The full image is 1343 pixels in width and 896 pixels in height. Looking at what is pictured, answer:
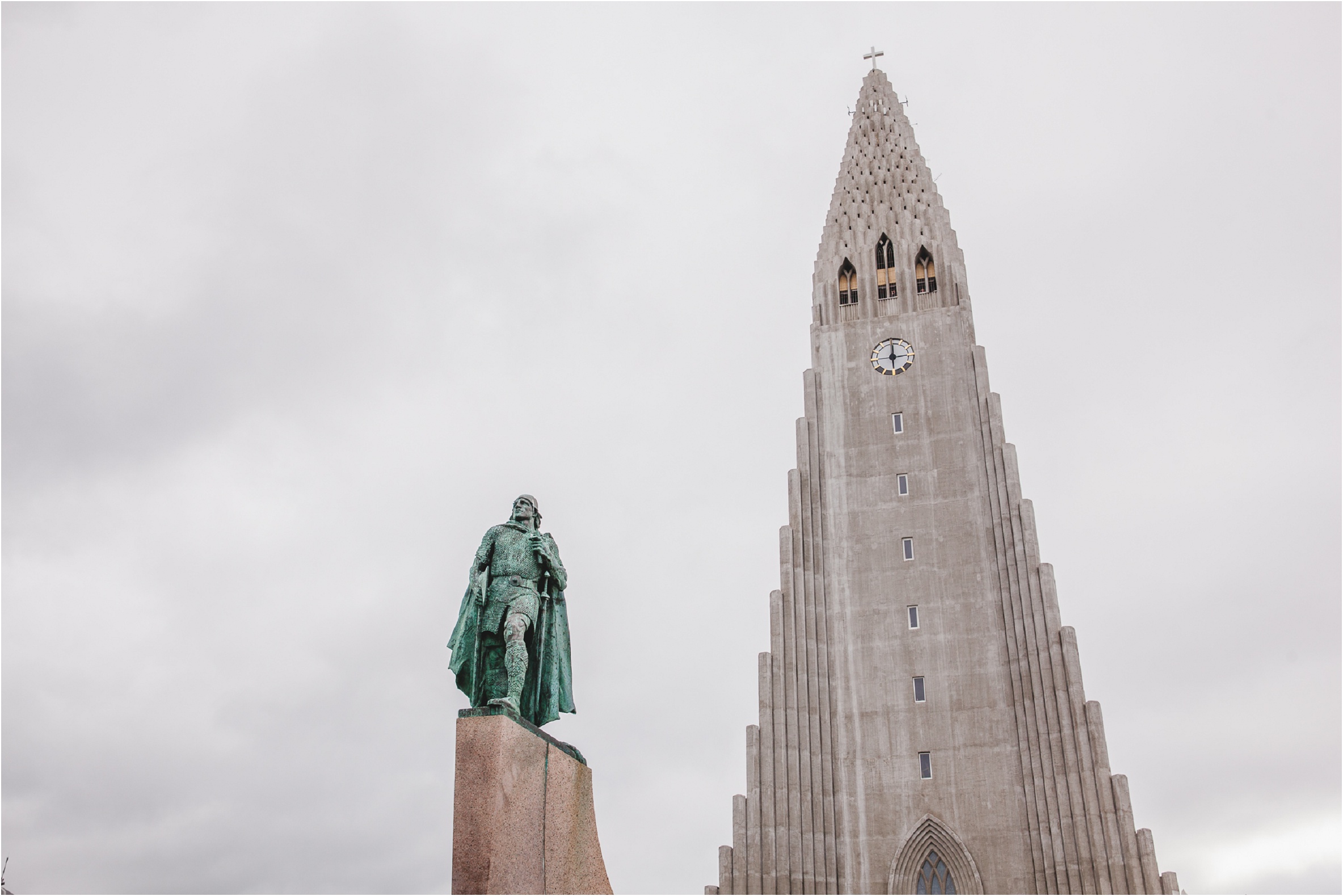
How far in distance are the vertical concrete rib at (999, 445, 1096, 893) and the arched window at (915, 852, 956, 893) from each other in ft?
11.6

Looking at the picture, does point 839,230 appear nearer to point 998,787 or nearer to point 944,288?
point 944,288

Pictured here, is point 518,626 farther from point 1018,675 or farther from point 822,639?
point 1018,675

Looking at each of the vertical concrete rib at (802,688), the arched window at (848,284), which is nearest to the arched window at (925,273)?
the arched window at (848,284)

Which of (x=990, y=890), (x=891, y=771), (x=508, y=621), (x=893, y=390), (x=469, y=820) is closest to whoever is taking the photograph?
(x=469, y=820)

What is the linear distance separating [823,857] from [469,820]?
26042mm

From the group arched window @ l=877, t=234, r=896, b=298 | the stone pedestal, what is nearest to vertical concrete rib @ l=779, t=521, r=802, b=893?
arched window @ l=877, t=234, r=896, b=298

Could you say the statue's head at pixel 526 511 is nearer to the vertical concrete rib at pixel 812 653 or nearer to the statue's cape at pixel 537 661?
the statue's cape at pixel 537 661

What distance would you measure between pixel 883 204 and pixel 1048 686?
23.4 m

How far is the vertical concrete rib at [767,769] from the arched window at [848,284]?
14434mm

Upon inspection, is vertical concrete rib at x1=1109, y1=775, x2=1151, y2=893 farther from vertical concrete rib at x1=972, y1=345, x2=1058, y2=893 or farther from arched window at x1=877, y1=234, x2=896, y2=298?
arched window at x1=877, y1=234, x2=896, y2=298

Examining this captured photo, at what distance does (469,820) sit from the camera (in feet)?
31.4

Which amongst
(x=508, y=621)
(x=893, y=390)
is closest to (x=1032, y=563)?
(x=893, y=390)

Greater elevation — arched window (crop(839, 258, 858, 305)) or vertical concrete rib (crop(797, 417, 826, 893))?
arched window (crop(839, 258, 858, 305))

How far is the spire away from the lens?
45.8 m
